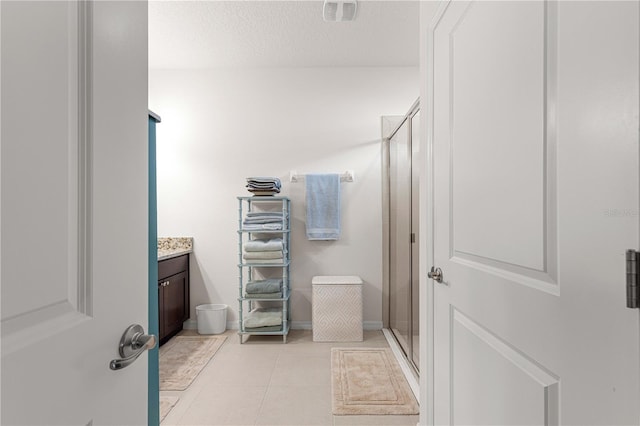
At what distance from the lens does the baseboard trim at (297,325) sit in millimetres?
3455

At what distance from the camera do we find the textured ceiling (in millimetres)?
2531

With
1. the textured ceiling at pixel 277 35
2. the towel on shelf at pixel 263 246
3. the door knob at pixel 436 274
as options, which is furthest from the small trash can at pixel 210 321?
the door knob at pixel 436 274

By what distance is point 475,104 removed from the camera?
103 cm

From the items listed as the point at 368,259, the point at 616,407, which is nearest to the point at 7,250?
the point at 616,407

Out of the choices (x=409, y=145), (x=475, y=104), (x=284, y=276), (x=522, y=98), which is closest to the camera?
(x=522, y=98)

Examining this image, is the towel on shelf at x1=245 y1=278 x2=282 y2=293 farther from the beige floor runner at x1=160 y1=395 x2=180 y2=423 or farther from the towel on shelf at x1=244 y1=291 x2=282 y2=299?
the beige floor runner at x1=160 y1=395 x2=180 y2=423

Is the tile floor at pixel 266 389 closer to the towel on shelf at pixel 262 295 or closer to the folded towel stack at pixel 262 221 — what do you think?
the towel on shelf at pixel 262 295

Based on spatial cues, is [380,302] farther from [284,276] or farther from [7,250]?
[7,250]

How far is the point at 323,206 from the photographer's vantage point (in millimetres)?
3393

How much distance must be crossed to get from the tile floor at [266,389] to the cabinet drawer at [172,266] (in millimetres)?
802

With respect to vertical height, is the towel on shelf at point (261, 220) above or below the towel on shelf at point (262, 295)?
above

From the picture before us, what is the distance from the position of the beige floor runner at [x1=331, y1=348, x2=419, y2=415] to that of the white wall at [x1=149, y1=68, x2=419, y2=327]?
2.41 feet

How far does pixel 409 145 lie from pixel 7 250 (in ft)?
8.17

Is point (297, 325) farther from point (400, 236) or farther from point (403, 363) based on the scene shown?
point (400, 236)
